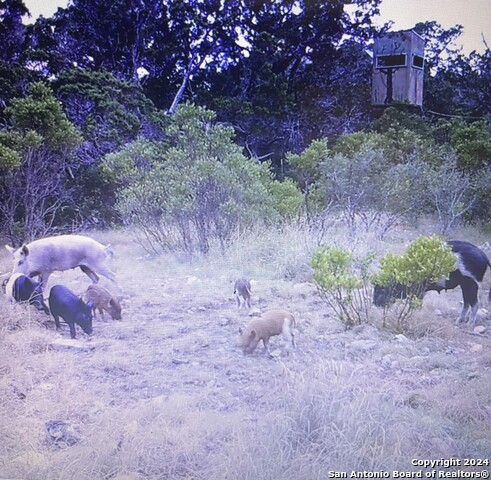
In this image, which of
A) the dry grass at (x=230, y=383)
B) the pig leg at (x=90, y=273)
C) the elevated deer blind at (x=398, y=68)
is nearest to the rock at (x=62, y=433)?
the dry grass at (x=230, y=383)

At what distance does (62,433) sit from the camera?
1.92 m

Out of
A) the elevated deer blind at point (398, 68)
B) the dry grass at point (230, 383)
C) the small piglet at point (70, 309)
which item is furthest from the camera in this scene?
the small piglet at point (70, 309)

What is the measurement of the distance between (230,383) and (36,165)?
1.18 m

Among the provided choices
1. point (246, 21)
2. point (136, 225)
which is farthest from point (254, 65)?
point (136, 225)

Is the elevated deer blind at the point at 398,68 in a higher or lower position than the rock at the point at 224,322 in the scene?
higher

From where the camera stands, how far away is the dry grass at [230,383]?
1.78m

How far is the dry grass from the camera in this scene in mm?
1780

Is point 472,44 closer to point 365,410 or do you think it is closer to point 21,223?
point 365,410

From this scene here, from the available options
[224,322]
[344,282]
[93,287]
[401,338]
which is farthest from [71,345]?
[401,338]

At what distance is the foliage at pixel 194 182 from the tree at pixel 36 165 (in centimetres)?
20

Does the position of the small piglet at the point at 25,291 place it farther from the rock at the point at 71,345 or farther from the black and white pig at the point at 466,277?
the black and white pig at the point at 466,277

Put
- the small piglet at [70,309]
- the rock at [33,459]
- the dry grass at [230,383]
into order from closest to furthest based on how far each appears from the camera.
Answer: the dry grass at [230,383], the rock at [33,459], the small piglet at [70,309]

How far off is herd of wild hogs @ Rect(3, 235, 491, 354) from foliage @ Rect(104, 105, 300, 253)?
0.80 feet

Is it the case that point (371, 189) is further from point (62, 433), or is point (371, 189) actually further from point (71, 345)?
point (62, 433)
